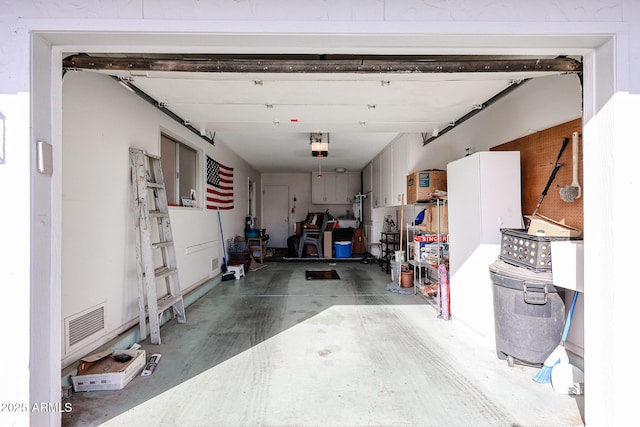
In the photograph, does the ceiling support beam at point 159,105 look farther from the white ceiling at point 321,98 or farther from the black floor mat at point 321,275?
the black floor mat at point 321,275

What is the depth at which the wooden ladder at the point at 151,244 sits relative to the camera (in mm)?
2719

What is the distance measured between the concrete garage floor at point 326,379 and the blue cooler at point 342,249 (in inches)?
155

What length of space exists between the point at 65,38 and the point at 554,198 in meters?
3.51

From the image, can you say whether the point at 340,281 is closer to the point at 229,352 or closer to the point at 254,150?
the point at 229,352

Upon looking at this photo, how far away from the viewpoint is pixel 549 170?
247cm

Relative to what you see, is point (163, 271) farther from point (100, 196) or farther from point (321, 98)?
point (321, 98)

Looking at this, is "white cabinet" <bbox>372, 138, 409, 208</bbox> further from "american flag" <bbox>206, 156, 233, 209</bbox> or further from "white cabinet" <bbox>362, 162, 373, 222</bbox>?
"american flag" <bbox>206, 156, 233, 209</bbox>

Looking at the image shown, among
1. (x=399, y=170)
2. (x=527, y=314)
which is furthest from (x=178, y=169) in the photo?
(x=527, y=314)

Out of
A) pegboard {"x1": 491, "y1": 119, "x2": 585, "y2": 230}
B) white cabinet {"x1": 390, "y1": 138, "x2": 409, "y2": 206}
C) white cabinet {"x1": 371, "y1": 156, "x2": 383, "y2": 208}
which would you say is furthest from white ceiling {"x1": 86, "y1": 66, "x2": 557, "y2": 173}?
white cabinet {"x1": 371, "y1": 156, "x2": 383, "y2": 208}

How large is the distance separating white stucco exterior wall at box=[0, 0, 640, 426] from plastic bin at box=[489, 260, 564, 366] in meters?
0.58

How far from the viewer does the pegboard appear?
2.23 metres

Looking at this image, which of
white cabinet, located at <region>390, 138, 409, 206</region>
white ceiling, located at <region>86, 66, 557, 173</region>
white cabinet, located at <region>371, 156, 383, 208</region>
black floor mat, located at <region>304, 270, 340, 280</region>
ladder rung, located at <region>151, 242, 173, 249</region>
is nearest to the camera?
white ceiling, located at <region>86, 66, 557, 173</region>

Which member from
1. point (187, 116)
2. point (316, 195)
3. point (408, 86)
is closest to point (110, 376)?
point (187, 116)

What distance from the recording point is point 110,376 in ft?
6.49
